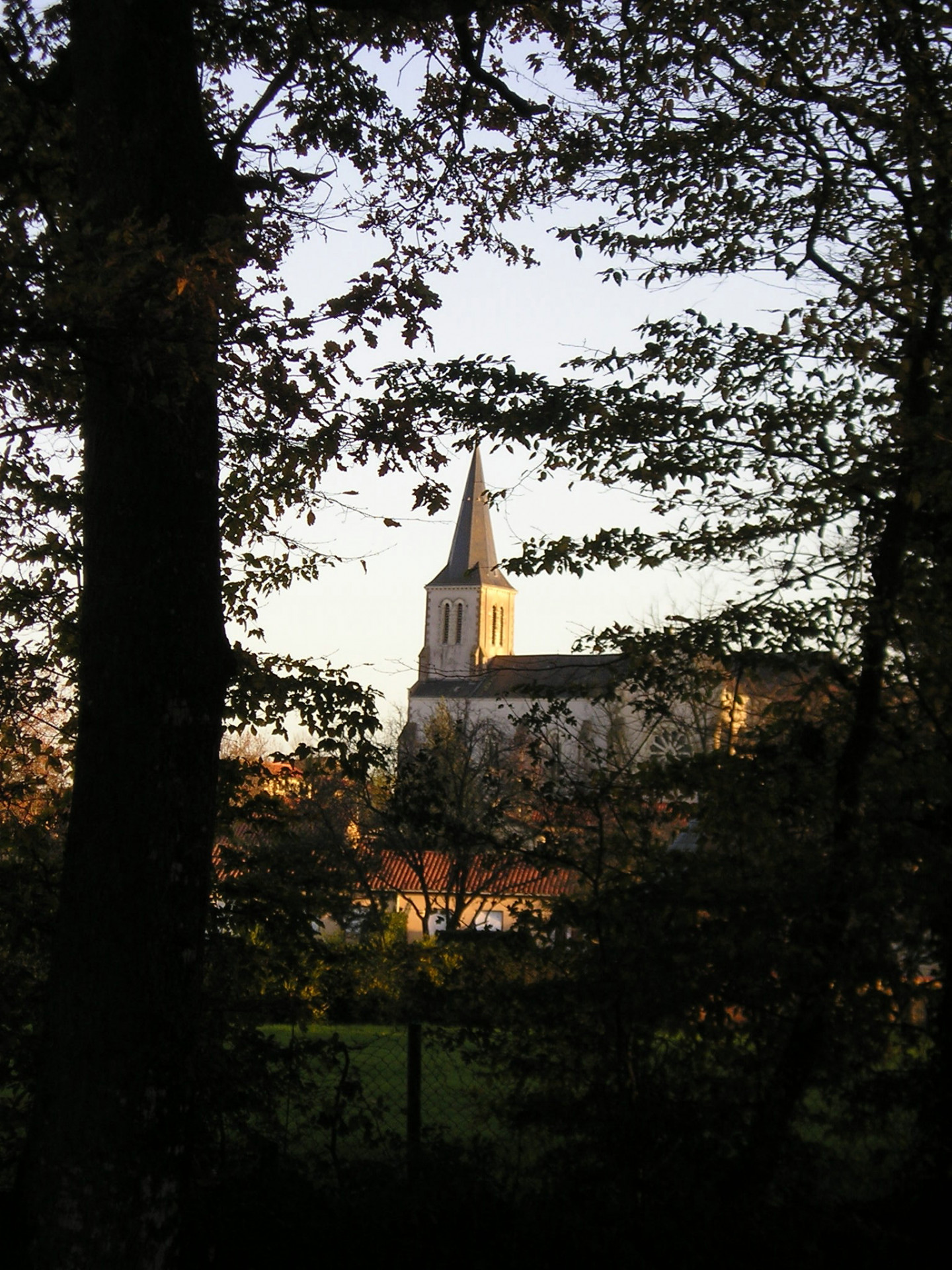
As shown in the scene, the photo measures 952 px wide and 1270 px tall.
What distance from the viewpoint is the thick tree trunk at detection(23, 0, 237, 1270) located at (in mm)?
4477

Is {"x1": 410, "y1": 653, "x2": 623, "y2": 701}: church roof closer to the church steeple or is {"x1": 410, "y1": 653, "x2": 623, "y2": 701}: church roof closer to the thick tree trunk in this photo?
the thick tree trunk

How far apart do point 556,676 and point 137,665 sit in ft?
9.21

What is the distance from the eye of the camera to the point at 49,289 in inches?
170

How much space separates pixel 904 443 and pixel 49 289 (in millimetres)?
3289

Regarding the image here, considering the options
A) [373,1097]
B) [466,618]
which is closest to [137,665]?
[373,1097]

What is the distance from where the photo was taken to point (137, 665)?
15.8 feet

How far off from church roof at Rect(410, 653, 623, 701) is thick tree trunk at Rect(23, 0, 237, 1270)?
2.03 metres

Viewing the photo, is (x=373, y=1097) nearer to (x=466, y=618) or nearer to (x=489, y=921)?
(x=489, y=921)

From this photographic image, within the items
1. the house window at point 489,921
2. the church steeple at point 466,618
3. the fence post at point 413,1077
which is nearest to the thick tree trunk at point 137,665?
the house window at point 489,921

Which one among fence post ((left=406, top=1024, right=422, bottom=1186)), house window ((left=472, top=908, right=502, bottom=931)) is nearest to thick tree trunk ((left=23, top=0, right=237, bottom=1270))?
house window ((left=472, top=908, right=502, bottom=931))

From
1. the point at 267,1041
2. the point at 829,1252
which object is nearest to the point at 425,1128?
the point at 267,1041

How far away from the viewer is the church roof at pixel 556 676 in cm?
637

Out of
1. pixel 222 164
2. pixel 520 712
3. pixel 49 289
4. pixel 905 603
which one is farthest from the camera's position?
pixel 520 712

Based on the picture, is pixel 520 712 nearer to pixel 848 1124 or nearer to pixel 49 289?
pixel 848 1124
